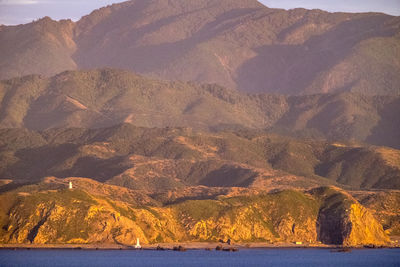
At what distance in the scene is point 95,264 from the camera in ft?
627

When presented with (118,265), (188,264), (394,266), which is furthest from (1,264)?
(394,266)

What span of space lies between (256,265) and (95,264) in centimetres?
2910

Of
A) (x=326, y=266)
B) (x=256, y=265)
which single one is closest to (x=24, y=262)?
(x=256, y=265)

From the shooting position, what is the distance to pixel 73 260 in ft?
641

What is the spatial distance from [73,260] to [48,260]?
4.36 metres

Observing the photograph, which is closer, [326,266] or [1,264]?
[1,264]

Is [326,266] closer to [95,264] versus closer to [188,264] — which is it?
[188,264]

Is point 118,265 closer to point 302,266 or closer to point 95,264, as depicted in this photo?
point 95,264

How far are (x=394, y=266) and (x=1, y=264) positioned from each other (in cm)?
6959

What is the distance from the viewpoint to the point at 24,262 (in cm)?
18875

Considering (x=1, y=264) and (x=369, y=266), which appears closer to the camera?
(x=1, y=264)

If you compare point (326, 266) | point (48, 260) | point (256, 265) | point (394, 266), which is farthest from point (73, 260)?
point (394, 266)

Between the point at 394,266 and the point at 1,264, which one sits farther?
the point at 394,266

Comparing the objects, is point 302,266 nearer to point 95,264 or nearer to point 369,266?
point 369,266
